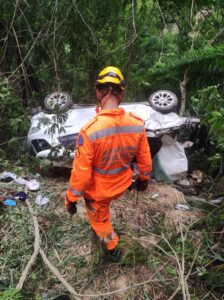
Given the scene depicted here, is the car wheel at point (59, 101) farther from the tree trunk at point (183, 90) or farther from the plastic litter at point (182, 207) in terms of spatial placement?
the plastic litter at point (182, 207)

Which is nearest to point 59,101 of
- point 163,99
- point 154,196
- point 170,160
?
point 163,99

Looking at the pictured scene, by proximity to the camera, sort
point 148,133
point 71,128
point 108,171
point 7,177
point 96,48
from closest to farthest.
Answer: point 108,171
point 7,177
point 148,133
point 71,128
point 96,48

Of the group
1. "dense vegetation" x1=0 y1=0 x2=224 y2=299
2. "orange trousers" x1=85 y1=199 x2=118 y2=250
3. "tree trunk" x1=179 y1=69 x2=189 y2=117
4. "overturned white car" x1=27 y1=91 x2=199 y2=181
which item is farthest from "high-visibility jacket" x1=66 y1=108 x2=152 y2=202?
"tree trunk" x1=179 y1=69 x2=189 y2=117

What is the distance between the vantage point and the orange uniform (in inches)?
128

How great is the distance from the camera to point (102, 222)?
3672mm

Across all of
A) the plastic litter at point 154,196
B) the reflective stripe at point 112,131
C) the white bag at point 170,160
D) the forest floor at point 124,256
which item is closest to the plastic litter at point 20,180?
the forest floor at point 124,256

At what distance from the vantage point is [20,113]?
5.40 m

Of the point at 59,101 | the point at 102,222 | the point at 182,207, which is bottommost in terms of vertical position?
the point at 182,207

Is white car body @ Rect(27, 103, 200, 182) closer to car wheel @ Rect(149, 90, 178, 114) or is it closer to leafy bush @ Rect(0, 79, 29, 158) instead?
car wheel @ Rect(149, 90, 178, 114)

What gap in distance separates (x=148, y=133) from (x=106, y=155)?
5.94 feet

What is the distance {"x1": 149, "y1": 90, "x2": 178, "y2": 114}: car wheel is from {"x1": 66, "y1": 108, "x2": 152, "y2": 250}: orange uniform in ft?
5.92

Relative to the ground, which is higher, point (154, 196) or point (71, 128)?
point (71, 128)

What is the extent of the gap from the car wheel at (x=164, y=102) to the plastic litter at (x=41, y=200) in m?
2.00

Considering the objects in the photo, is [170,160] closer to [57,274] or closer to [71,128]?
[71,128]
